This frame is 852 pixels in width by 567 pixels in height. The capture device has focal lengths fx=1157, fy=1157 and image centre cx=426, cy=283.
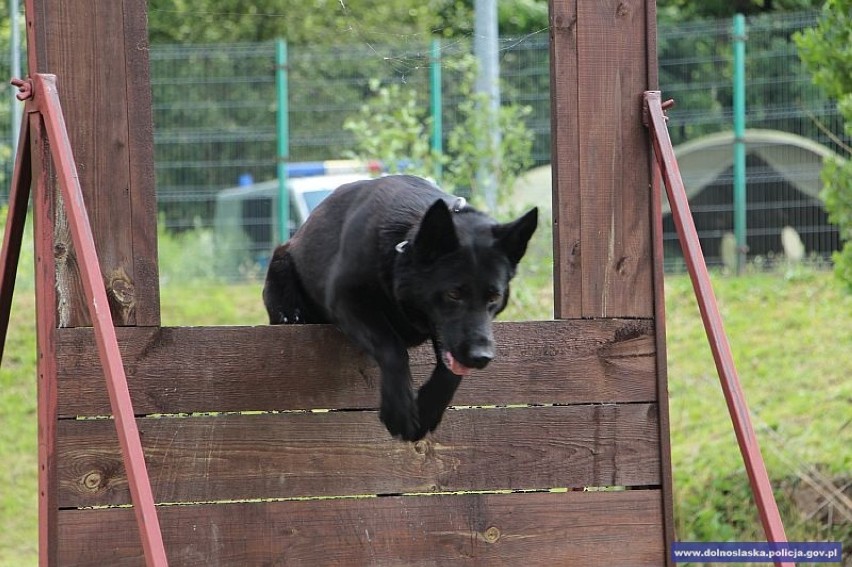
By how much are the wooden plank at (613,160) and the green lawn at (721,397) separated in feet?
9.15

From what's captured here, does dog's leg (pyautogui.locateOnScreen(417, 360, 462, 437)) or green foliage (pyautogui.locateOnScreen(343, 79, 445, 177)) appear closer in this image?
dog's leg (pyautogui.locateOnScreen(417, 360, 462, 437))

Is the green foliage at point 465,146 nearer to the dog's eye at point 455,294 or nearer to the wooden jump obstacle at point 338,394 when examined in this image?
the wooden jump obstacle at point 338,394

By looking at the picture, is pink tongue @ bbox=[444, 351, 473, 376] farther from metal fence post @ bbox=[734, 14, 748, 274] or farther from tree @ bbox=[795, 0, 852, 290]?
metal fence post @ bbox=[734, 14, 748, 274]

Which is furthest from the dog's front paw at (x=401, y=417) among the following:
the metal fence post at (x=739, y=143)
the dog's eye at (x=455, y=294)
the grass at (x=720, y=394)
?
the metal fence post at (x=739, y=143)

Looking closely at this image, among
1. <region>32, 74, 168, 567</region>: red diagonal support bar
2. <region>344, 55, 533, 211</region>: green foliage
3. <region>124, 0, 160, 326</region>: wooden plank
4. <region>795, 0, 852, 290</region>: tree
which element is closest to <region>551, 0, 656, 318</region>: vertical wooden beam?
<region>124, 0, 160, 326</region>: wooden plank

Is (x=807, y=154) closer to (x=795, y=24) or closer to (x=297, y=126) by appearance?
(x=795, y=24)

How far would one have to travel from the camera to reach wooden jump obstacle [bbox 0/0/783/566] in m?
3.31

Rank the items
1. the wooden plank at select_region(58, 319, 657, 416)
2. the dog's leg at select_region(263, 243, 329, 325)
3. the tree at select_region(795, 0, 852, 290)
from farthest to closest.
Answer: the tree at select_region(795, 0, 852, 290) < the dog's leg at select_region(263, 243, 329, 325) < the wooden plank at select_region(58, 319, 657, 416)

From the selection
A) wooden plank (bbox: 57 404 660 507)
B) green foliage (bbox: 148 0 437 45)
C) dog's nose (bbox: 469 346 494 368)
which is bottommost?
wooden plank (bbox: 57 404 660 507)

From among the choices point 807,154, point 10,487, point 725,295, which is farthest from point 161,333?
point 807,154

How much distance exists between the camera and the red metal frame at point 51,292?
9.03ft

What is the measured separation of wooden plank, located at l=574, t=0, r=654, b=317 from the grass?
2.87 meters

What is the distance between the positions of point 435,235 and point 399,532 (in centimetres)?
97

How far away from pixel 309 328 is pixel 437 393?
0.50 metres
